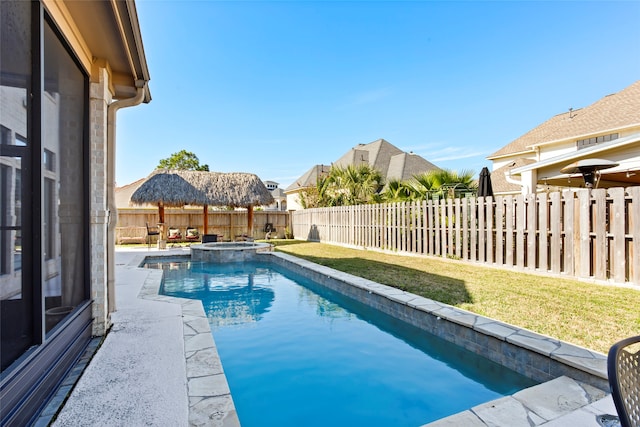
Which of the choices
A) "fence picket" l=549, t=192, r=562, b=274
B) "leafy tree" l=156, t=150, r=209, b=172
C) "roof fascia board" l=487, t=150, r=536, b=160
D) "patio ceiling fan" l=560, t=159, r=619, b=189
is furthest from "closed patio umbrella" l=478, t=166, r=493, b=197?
"leafy tree" l=156, t=150, r=209, b=172

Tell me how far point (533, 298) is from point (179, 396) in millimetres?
5141

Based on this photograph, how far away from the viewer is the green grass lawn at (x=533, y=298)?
Answer: 143 inches

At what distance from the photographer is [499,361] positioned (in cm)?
348

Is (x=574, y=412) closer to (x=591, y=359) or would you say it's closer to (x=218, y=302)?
(x=591, y=359)

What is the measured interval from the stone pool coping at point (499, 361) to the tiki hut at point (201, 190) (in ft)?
39.6

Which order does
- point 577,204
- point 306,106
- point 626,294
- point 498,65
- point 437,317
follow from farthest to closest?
1. point 306,106
2. point 498,65
3. point 577,204
4. point 626,294
5. point 437,317

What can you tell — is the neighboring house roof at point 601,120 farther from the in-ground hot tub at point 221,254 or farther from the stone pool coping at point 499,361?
the in-ground hot tub at point 221,254

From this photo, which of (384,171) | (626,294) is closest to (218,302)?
(626,294)

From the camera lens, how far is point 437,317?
4.29m

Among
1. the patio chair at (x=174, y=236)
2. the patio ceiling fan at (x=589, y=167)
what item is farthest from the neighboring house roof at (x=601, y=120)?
the patio chair at (x=174, y=236)

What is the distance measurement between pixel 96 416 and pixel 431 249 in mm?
9252

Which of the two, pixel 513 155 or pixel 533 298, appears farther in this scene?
pixel 513 155

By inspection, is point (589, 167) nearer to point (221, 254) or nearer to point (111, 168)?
point (111, 168)

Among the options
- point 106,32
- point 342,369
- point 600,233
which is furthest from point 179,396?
point 600,233
